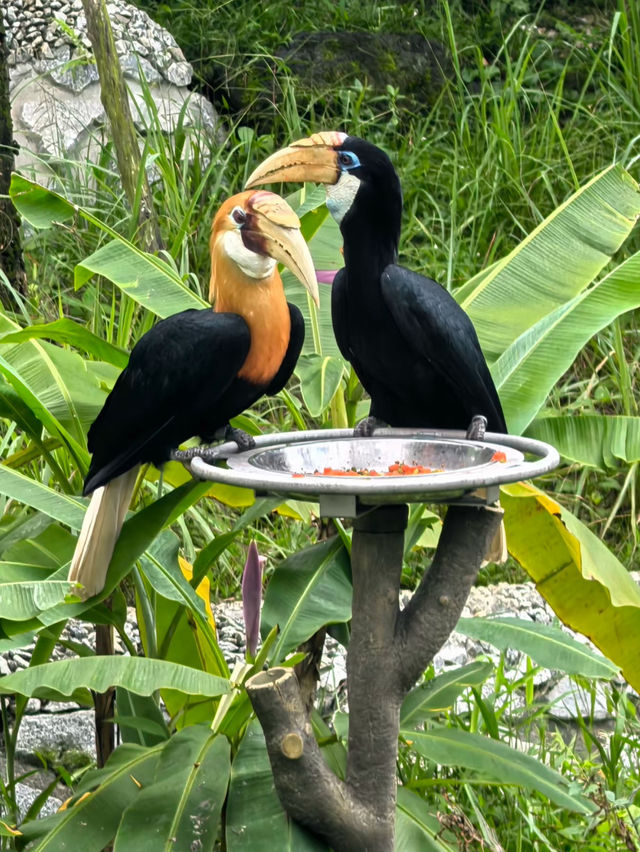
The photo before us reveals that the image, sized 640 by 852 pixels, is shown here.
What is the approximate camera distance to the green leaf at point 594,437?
7.95 feet

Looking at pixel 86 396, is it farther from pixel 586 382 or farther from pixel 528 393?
pixel 586 382

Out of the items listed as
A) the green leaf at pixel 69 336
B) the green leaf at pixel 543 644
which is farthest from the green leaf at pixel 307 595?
the green leaf at pixel 69 336

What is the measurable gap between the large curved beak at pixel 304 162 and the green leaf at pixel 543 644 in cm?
106

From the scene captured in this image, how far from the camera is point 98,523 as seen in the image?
2.16 meters

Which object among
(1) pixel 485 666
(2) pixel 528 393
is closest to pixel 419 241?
(2) pixel 528 393

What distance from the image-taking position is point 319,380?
2301 millimetres

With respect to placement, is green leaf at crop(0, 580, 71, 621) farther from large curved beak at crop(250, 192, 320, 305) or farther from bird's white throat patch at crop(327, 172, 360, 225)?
bird's white throat patch at crop(327, 172, 360, 225)

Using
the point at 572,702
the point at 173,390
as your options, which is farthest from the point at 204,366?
the point at 572,702

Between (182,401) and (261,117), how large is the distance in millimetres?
4313

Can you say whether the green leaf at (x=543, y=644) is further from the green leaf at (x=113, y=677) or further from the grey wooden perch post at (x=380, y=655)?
the green leaf at (x=113, y=677)

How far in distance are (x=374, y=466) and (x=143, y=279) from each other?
Result: 94 cm

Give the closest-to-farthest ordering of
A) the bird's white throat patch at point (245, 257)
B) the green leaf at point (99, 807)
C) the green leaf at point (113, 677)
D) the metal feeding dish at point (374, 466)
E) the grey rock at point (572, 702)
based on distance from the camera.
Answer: the metal feeding dish at point (374, 466) → the green leaf at point (113, 677) → the bird's white throat patch at point (245, 257) → the green leaf at point (99, 807) → the grey rock at point (572, 702)

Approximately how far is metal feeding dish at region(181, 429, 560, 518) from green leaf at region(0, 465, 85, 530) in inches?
15.9

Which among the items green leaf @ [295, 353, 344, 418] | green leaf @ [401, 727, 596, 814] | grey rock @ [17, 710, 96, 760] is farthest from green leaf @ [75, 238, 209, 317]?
grey rock @ [17, 710, 96, 760]
